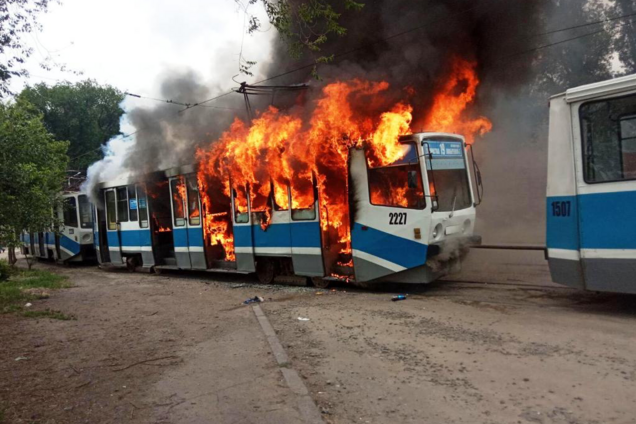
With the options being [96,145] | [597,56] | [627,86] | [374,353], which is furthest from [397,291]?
[96,145]

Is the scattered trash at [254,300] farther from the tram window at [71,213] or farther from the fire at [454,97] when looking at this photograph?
the tram window at [71,213]

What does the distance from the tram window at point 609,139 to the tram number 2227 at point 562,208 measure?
0.43 metres

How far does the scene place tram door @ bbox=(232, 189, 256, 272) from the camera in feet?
36.2

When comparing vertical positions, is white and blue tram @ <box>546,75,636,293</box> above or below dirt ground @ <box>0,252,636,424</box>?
above

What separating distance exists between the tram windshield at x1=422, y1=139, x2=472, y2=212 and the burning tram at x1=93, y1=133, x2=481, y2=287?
0.06 feet

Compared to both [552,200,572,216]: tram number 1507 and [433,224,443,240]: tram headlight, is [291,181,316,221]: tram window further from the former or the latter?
[552,200,572,216]: tram number 1507

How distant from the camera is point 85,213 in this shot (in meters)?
18.9

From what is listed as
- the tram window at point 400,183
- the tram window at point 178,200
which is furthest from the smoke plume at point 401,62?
Answer: the tram window at point 400,183

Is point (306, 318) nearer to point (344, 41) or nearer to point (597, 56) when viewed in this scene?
point (344, 41)

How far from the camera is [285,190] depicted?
1020 centimetres

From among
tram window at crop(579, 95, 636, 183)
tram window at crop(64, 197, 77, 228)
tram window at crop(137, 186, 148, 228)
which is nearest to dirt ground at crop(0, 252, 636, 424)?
tram window at crop(579, 95, 636, 183)

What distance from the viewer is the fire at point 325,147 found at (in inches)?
349

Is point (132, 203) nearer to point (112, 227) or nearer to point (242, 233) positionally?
point (112, 227)

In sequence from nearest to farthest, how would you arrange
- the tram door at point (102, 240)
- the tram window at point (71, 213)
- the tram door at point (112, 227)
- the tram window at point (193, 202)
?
the tram window at point (193, 202) → the tram door at point (112, 227) → the tram door at point (102, 240) → the tram window at point (71, 213)
